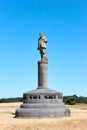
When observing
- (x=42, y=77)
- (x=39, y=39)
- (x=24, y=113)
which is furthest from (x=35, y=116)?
(x=39, y=39)

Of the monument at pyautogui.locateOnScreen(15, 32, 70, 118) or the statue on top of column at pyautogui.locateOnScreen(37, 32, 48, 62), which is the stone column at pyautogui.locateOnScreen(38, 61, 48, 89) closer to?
the monument at pyautogui.locateOnScreen(15, 32, 70, 118)

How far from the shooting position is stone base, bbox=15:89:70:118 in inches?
1140

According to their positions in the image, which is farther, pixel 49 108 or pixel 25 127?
pixel 49 108

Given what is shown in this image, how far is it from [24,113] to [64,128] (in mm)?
8790

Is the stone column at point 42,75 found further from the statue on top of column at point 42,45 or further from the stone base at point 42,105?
the stone base at point 42,105

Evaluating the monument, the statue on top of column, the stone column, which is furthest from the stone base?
the statue on top of column

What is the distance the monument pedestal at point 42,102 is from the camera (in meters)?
29.0

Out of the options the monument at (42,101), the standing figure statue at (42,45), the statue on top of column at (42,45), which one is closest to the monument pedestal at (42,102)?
the monument at (42,101)

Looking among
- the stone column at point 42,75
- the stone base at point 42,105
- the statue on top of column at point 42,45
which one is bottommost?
the stone base at point 42,105

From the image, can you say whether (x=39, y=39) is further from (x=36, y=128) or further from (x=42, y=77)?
(x=36, y=128)

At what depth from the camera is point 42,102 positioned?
29.8 meters

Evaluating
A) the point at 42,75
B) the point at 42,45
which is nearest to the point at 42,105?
the point at 42,75

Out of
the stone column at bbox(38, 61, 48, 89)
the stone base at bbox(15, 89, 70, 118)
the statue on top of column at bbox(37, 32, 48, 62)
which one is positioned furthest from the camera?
the statue on top of column at bbox(37, 32, 48, 62)

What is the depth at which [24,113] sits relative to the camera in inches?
1156
